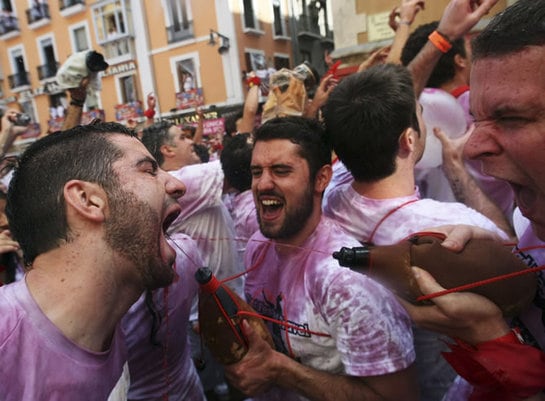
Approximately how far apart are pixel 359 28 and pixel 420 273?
5883 mm

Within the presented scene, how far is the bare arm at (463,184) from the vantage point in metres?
1.87

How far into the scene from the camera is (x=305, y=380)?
1416 millimetres

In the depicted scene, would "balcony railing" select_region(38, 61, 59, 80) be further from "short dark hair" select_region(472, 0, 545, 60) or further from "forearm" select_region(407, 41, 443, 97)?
"short dark hair" select_region(472, 0, 545, 60)

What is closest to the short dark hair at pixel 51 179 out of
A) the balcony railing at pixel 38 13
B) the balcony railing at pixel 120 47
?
the balcony railing at pixel 120 47

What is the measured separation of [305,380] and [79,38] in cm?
2155

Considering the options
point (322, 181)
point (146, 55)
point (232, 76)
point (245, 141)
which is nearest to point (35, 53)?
point (146, 55)

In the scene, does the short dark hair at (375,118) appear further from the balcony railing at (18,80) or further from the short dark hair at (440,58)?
the balcony railing at (18,80)

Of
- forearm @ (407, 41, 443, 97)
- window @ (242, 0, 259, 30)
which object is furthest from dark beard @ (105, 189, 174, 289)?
window @ (242, 0, 259, 30)

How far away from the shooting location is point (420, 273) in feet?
3.17

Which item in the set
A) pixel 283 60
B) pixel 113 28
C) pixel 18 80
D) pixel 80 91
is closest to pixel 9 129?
pixel 80 91

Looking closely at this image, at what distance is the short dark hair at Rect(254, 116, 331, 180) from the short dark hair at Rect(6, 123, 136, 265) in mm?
797

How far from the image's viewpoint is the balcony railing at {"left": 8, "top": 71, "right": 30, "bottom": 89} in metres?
19.5

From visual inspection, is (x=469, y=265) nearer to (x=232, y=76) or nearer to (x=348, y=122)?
(x=348, y=122)

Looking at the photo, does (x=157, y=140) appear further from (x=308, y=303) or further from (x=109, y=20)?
(x=109, y=20)
